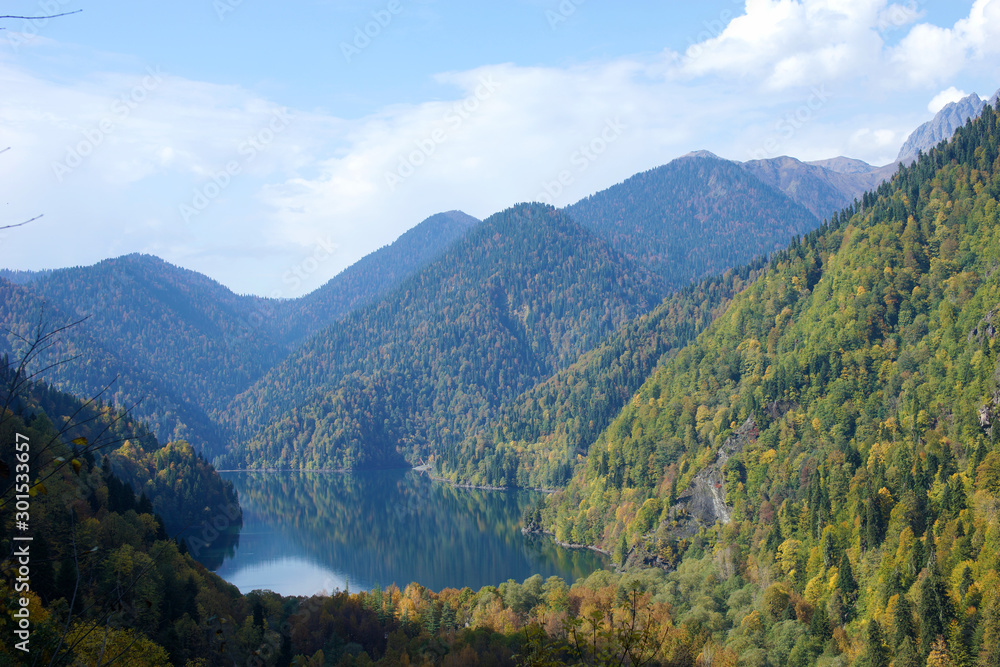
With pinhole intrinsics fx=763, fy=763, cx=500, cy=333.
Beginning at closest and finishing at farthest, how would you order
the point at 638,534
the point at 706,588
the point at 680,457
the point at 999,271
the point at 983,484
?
the point at 983,484 < the point at 706,588 < the point at 999,271 < the point at 638,534 < the point at 680,457

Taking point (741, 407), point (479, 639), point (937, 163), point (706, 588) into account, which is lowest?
point (706, 588)

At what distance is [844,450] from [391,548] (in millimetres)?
76675

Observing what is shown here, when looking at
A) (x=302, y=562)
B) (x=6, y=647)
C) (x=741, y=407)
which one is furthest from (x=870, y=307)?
(x=6, y=647)

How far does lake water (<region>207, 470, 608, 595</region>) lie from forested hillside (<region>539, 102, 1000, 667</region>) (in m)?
12.9

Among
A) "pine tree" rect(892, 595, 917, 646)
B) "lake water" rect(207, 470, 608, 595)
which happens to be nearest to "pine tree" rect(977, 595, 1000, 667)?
"pine tree" rect(892, 595, 917, 646)

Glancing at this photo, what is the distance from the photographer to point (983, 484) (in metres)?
76.0

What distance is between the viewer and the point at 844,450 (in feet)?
333

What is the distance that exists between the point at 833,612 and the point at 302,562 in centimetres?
8095

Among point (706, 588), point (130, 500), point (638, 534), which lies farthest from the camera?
point (638, 534)

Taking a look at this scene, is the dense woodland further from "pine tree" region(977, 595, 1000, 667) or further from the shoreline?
the shoreline

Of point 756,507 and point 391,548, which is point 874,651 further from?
point 391,548

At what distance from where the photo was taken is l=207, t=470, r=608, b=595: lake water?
112m

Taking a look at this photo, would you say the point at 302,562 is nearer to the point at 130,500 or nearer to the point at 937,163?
the point at 130,500

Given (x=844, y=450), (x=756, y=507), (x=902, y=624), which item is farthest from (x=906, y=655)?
(x=756, y=507)
